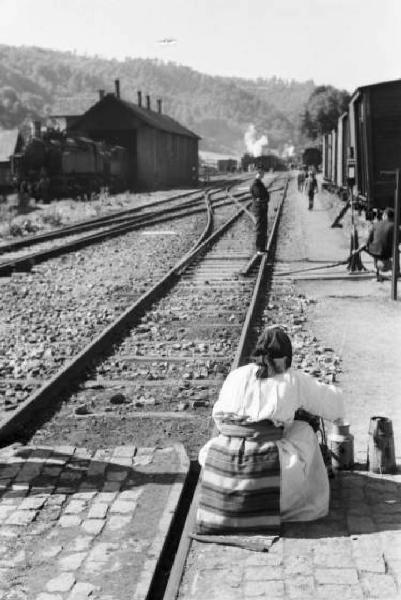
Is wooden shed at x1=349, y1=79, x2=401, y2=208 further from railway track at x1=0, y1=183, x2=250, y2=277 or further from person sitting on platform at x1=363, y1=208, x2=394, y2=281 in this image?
railway track at x1=0, y1=183, x2=250, y2=277

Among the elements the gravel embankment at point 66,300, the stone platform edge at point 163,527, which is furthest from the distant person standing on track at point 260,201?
the stone platform edge at point 163,527

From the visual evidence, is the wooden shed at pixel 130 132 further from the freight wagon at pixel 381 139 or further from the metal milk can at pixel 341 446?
the metal milk can at pixel 341 446

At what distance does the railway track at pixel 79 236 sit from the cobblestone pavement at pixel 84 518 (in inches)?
393

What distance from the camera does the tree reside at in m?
93.6

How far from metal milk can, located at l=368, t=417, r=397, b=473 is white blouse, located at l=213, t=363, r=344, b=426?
25.1 inches

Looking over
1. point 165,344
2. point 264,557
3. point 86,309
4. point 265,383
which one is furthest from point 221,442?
point 86,309

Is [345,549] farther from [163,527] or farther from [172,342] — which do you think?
[172,342]

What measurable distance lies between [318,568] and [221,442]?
3.12 ft

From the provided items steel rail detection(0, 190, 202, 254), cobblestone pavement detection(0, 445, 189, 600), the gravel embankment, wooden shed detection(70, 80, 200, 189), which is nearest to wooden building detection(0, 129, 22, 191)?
wooden shed detection(70, 80, 200, 189)

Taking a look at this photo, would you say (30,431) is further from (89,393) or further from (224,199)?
(224,199)

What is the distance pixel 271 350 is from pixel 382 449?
1.25 meters

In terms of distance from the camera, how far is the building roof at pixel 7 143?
48.1m

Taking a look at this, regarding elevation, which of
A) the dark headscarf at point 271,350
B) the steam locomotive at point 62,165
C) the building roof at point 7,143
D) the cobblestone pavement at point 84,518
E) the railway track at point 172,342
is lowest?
the cobblestone pavement at point 84,518

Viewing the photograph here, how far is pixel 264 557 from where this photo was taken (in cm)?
420
